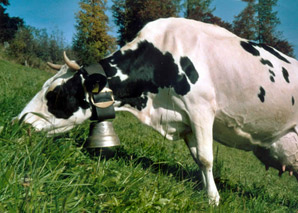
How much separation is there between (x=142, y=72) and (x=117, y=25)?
3757cm

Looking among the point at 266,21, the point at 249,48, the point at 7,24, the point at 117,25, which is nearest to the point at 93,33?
the point at 117,25

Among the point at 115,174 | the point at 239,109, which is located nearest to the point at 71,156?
the point at 115,174

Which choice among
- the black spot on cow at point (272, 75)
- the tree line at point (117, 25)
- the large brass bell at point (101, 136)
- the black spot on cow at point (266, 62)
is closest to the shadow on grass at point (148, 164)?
the large brass bell at point (101, 136)

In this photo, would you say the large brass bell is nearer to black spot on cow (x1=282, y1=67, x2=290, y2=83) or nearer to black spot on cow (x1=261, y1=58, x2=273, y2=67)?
black spot on cow (x1=261, y1=58, x2=273, y2=67)

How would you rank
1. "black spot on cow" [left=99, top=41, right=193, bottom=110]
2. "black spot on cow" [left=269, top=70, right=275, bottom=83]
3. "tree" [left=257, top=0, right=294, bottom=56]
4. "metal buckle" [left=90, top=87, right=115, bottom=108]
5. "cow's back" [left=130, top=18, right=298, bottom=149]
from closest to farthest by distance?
1. "metal buckle" [left=90, top=87, right=115, bottom=108]
2. "black spot on cow" [left=99, top=41, right=193, bottom=110]
3. "cow's back" [left=130, top=18, right=298, bottom=149]
4. "black spot on cow" [left=269, top=70, right=275, bottom=83]
5. "tree" [left=257, top=0, right=294, bottom=56]

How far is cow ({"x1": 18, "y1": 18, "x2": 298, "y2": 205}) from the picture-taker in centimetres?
361

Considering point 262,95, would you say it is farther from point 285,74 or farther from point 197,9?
point 197,9

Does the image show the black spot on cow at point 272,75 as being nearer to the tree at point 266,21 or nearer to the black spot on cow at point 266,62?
the black spot on cow at point 266,62

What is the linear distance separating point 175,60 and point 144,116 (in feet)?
2.72

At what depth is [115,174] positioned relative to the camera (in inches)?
98.4

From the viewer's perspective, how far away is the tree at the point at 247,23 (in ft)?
123

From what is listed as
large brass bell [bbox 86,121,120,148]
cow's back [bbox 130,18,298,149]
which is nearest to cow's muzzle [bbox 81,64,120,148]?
large brass bell [bbox 86,121,120,148]

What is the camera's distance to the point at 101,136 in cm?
336

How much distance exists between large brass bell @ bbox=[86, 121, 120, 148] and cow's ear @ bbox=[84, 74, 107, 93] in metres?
0.40
